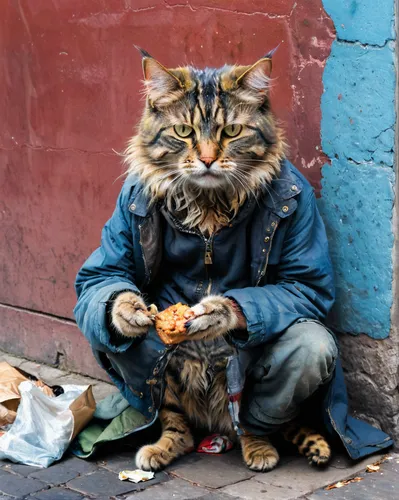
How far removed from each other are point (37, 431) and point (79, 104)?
1.72 m

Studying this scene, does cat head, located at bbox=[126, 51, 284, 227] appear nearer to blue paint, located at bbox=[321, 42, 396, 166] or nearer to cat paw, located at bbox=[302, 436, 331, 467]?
blue paint, located at bbox=[321, 42, 396, 166]

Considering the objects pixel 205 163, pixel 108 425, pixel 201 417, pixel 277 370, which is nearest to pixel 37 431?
pixel 108 425

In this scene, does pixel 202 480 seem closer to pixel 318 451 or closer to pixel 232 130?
pixel 318 451

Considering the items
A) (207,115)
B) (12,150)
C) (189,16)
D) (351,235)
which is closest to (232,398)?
(351,235)

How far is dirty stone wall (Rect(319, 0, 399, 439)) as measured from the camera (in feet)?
12.5

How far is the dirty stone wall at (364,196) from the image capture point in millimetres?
3822

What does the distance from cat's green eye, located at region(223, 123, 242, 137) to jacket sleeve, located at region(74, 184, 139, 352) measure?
0.53 m

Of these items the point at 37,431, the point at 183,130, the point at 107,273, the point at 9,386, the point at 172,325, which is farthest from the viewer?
the point at 9,386

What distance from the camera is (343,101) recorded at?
3953mm

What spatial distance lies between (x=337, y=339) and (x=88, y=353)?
1524mm

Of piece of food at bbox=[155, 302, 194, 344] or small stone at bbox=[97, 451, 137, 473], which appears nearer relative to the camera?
piece of food at bbox=[155, 302, 194, 344]

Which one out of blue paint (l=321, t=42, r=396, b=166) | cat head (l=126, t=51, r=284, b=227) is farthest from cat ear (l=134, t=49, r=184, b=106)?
blue paint (l=321, t=42, r=396, b=166)

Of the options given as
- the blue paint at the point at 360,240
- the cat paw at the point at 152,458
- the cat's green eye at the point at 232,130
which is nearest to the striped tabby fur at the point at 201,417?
the cat paw at the point at 152,458

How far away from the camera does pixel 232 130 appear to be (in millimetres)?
3771
